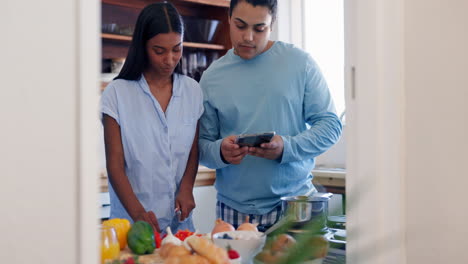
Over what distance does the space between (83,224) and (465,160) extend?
109cm

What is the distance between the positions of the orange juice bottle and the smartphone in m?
0.66

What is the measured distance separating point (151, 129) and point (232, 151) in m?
0.30

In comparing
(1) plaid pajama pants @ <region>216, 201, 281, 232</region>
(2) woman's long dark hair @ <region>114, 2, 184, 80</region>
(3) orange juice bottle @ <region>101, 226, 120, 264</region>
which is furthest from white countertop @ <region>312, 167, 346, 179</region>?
(3) orange juice bottle @ <region>101, 226, 120, 264</region>

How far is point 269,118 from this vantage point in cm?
205

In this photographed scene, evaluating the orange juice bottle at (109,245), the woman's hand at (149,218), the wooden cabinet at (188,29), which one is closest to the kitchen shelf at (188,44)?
the wooden cabinet at (188,29)

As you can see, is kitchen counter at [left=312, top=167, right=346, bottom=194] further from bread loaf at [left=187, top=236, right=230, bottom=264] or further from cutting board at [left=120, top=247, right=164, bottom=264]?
bread loaf at [left=187, top=236, right=230, bottom=264]

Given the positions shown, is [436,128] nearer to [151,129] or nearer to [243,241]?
[243,241]

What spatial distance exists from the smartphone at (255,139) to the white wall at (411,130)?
1.23 ft

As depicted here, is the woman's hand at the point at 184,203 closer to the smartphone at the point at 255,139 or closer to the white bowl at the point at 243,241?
the smartphone at the point at 255,139

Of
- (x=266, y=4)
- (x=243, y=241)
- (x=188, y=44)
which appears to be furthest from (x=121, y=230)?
(x=188, y=44)

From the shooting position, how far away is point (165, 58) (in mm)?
1964

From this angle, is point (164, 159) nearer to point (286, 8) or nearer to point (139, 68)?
point (139, 68)

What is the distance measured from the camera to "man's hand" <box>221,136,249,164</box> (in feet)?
6.36

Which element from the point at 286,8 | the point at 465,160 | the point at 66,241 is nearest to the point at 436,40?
the point at 465,160
